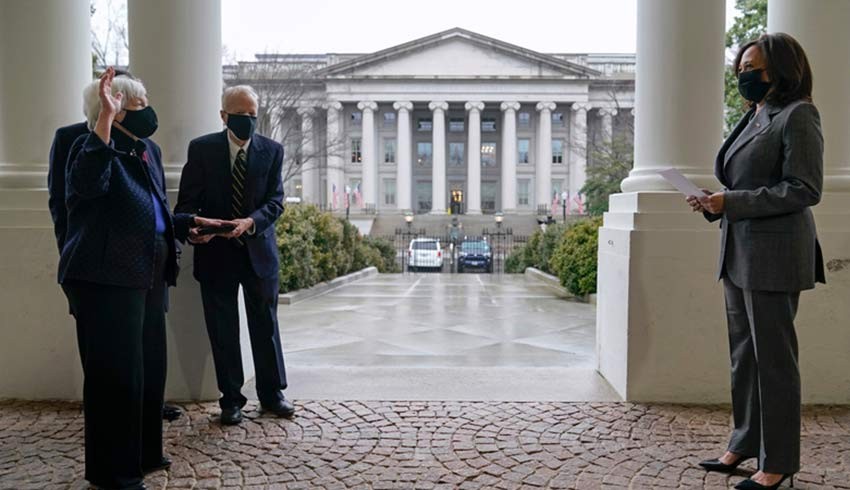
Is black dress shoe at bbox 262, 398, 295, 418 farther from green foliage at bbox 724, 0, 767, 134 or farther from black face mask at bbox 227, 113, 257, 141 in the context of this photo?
green foliage at bbox 724, 0, 767, 134

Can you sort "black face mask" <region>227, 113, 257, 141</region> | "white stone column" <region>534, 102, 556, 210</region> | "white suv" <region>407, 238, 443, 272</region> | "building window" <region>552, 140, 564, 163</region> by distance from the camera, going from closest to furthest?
1. "black face mask" <region>227, 113, 257, 141</region>
2. "white suv" <region>407, 238, 443, 272</region>
3. "white stone column" <region>534, 102, 556, 210</region>
4. "building window" <region>552, 140, 564, 163</region>

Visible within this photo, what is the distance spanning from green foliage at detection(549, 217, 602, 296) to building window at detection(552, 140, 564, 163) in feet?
173

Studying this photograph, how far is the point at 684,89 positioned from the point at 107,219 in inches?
152

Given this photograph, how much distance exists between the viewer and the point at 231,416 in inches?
150

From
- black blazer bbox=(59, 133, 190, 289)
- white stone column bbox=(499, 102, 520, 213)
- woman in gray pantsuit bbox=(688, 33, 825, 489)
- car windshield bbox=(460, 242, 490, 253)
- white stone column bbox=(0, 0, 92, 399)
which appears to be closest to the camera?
black blazer bbox=(59, 133, 190, 289)

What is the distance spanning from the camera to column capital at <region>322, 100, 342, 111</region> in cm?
5466

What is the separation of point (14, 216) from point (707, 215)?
4643mm

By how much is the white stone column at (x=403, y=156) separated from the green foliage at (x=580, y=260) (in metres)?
48.2

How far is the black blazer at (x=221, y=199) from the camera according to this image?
378cm

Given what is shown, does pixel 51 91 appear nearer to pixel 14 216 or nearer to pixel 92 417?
pixel 14 216

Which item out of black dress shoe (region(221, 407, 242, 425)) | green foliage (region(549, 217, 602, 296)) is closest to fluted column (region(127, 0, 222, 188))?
black dress shoe (region(221, 407, 242, 425))

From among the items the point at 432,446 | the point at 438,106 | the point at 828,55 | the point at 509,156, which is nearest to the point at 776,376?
the point at 432,446

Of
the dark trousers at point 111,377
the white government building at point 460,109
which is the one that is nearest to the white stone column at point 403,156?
the white government building at point 460,109

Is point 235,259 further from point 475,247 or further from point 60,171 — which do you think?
point 475,247
